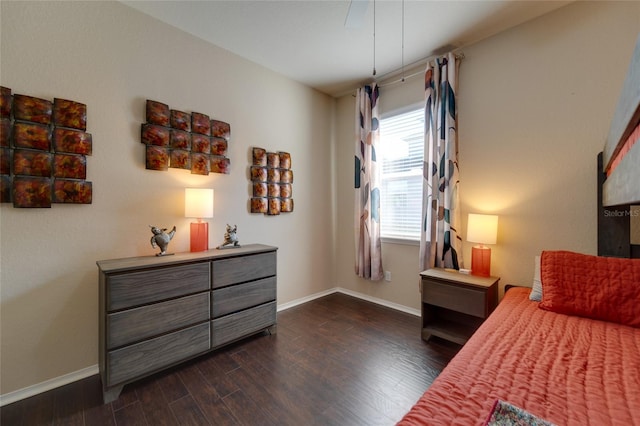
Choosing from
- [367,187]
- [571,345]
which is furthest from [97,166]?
[571,345]

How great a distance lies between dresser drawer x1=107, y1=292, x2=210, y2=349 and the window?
224 centimetres

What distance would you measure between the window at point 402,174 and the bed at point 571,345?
1.39 m

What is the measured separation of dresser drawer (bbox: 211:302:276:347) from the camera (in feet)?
6.97

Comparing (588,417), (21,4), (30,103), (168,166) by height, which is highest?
(21,4)

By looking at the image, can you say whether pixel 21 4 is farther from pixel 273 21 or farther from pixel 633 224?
pixel 633 224

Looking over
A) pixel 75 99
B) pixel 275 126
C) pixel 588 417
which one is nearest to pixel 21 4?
pixel 75 99

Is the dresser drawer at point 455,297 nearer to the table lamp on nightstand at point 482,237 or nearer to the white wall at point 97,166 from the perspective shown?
the table lamp on nightstand at point 482,237

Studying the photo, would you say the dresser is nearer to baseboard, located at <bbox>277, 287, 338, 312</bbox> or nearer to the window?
baseboard, located at <bbox>277, 287, 338, 312</bbox>

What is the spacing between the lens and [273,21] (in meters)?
2.22

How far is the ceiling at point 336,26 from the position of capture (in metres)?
2.05

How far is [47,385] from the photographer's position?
1730 mm

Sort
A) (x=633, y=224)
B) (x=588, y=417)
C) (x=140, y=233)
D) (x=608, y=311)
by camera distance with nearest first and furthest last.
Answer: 1. (x=588, y=417)
2. (x=608, y=311)
3. (x=633, y=224)
4. (x=140, y=233)

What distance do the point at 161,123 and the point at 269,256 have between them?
4.95 ft

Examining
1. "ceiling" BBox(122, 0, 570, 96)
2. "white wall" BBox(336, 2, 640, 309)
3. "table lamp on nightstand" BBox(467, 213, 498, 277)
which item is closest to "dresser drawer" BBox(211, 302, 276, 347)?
"table lamp on nightstand" BBox(467, 213, 498, 277)
